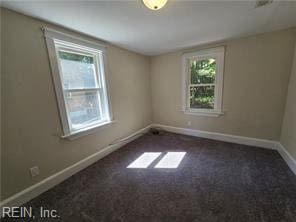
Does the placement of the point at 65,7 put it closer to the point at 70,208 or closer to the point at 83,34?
the point at 83,34

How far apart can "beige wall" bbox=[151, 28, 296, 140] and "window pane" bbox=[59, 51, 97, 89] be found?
2.10 metres

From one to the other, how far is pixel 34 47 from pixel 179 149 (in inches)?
112

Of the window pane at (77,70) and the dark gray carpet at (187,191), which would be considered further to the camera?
the window pane at (77,70)

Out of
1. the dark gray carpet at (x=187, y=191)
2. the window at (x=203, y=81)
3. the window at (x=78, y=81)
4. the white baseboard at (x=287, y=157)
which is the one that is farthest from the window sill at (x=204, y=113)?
the window at (x=78, y=81)

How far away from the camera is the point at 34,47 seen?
1636 mm

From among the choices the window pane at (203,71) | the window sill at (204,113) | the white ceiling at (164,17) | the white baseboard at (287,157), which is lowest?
the white baseboard at (287,157)

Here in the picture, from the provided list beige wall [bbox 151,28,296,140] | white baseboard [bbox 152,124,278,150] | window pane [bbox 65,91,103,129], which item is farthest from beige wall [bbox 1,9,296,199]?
A: window pane [bbox 65,91,103,129]

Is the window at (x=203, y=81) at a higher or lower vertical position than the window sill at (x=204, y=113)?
higher

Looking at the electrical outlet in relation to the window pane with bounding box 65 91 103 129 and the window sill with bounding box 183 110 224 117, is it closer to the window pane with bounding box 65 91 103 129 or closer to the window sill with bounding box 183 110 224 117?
the window pane with bounding box 65 91 103 129

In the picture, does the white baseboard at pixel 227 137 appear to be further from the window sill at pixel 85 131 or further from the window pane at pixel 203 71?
the window sill at pixel 85 131

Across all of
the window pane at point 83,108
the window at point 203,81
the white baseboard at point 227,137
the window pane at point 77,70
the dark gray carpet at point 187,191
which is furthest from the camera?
the window at point 203,81

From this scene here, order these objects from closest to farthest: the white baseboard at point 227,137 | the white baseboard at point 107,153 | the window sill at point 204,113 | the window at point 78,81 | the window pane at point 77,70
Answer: the white baseboard at point 107,153 < the window at point 78,81 < the window pane at point 77,70 < the white baseboard at point 227,137 < the window sill at point 204,113

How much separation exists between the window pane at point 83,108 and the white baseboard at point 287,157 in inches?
125

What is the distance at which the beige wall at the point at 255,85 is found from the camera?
7.64ft
